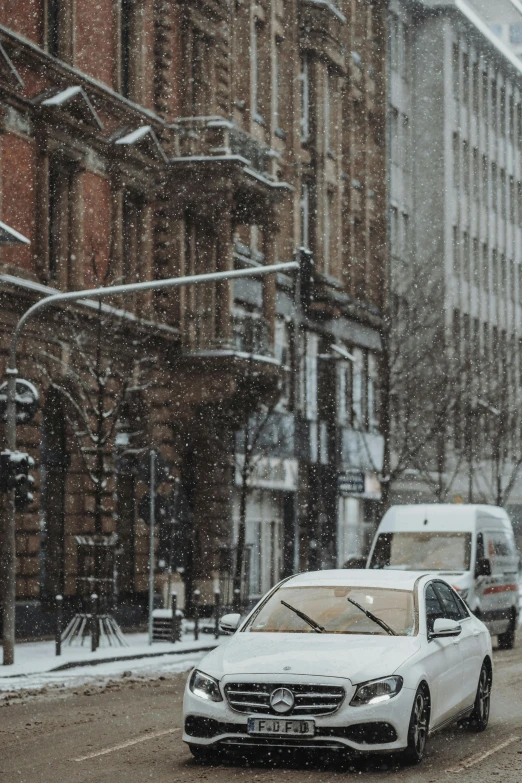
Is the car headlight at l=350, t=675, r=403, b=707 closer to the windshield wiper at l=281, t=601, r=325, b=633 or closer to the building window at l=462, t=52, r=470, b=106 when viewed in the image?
the windshield wiper at l=281, t=601, r=325, b=633

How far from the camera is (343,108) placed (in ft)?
171

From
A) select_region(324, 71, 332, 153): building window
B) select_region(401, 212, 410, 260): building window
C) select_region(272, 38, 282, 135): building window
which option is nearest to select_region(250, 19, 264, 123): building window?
select_region(272, 38, 282, 135): building window

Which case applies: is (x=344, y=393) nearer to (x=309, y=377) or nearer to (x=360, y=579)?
(x=309, y=377)

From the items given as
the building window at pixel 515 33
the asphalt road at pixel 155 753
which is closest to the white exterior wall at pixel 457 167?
the building window at pixel 515 33

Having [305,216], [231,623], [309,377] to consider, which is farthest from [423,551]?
[305,216]

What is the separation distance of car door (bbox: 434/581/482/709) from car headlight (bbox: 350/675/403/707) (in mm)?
1841

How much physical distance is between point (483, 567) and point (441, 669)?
1336 cm

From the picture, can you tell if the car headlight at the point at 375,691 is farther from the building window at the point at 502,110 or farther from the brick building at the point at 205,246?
the building window at the point at 502,110

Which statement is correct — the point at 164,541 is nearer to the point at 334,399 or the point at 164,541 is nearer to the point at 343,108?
the point at 334,399

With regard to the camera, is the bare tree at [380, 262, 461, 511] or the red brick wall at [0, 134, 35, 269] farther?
the bare tree at [380, 262, 461, 511]

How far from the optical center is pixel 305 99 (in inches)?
1903

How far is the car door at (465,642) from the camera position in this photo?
12961 mm

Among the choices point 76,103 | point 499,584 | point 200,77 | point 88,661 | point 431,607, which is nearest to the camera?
point 431,607

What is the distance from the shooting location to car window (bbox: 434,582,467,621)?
13250mm
